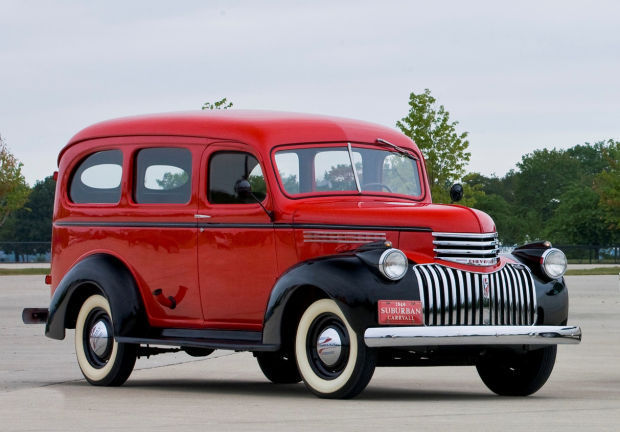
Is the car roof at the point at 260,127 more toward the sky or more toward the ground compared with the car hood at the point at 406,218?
more toward the sky

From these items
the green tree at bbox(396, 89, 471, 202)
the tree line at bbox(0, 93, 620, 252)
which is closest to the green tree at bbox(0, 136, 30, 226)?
the tree line at bbox(0, 93, 620, 252)

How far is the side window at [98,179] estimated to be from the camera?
39.9ft

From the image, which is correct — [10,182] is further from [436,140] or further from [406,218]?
[406,218]

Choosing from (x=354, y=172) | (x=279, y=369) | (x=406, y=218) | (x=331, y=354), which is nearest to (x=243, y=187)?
(x=354, y=172)

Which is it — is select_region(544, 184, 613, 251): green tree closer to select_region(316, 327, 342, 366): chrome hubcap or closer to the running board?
the running board

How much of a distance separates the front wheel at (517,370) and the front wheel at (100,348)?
9.91 ft

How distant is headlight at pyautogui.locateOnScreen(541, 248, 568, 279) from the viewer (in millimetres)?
10766

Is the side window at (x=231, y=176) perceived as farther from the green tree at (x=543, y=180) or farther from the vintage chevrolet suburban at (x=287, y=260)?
the green tree at (x=543, y=180)

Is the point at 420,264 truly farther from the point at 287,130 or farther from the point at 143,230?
Result: the point at 143,230

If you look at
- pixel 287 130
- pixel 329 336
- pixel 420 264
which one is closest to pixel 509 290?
pixel 420 264

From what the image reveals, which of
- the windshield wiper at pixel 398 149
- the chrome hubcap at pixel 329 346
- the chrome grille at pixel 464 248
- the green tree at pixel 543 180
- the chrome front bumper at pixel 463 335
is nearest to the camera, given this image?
the chrome front bumper at pixel 463 335

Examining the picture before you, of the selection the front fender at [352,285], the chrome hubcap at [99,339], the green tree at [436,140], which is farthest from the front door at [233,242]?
the green tree at [436,140]

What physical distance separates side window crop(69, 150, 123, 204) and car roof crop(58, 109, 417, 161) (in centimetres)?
29

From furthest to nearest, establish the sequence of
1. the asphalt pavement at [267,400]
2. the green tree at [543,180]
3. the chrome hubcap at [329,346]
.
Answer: the green tree at [543,180]
the chrome hubcap at [329,346]
the asphalt pavement at [267,400]
